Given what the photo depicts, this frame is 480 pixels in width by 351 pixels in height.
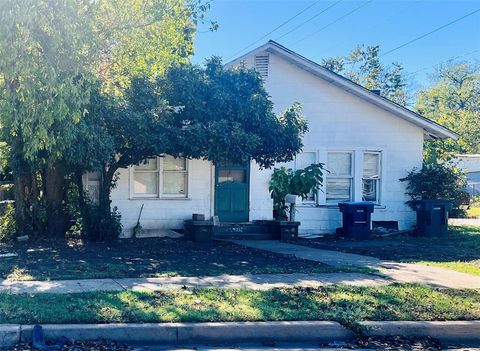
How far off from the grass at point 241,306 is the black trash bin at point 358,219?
8347mm

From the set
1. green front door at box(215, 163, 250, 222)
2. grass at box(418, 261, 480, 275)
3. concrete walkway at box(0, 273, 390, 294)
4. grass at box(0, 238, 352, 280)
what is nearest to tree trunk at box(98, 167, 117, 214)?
grass at box(0, 238, 352, 280)

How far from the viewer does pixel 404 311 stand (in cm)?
714

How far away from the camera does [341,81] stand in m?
17.6

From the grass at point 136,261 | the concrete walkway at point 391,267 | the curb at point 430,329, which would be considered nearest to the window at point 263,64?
the concrete walkway at point 391,267

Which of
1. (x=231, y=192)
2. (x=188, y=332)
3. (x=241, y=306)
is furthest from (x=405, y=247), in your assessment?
(x=188, y=332)

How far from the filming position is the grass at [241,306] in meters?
6.45

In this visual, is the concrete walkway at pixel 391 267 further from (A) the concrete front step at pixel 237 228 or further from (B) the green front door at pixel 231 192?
(B) the green front door at pixel 231 192

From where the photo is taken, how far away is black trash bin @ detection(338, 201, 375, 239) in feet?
54.5

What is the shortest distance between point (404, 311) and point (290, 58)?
11.8 meters

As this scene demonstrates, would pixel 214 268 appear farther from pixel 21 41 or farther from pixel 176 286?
pixel 21 41

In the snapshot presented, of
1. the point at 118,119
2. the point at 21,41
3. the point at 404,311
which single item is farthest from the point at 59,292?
the point at 118,119

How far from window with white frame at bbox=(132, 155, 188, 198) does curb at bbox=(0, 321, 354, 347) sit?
389 inches

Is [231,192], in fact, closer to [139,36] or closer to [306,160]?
[306,160]

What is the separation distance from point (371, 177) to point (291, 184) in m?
3.34
